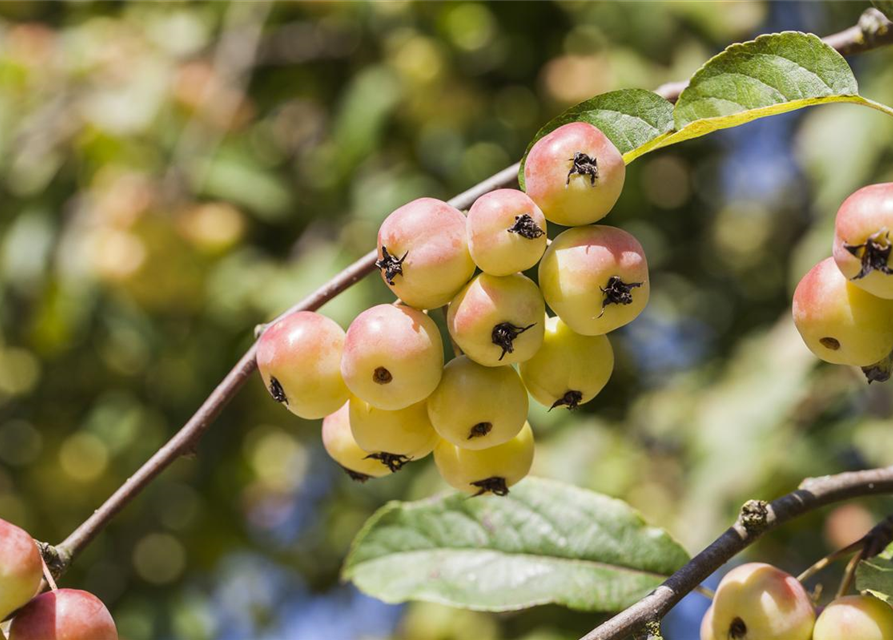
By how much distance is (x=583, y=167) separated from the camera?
0.92 meters

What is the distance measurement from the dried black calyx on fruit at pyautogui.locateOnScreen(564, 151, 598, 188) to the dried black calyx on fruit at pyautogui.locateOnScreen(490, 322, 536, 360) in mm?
141

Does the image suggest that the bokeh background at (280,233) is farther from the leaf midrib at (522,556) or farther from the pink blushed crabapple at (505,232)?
the pink blushed crabapple at (505,232)

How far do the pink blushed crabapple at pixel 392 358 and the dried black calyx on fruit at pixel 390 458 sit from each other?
0.27 feet

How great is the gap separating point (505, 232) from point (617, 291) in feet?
0.39

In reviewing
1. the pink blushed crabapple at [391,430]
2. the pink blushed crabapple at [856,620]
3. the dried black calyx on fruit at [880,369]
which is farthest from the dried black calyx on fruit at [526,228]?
the pink blushed crabapple at [856,620]

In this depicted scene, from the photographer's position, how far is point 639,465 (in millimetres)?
2812

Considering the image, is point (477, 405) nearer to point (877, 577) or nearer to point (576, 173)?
point (576, 173)

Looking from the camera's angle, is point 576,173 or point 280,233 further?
point 280,233

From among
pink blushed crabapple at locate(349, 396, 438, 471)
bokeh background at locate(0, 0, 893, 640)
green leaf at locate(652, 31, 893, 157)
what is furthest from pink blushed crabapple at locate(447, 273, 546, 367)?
bokeh background at locate(0, 0, 893, 640)

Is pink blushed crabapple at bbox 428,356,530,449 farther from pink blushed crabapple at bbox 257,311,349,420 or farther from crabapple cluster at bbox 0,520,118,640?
crabapple cluster at bbox 0,520,118,640

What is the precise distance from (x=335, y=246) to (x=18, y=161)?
1.16 metres

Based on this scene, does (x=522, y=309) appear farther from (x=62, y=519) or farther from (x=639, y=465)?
(x=62, y=519)

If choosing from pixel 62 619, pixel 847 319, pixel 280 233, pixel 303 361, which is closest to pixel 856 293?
pixel 847 319

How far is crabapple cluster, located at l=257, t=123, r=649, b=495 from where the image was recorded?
0.93 meters
